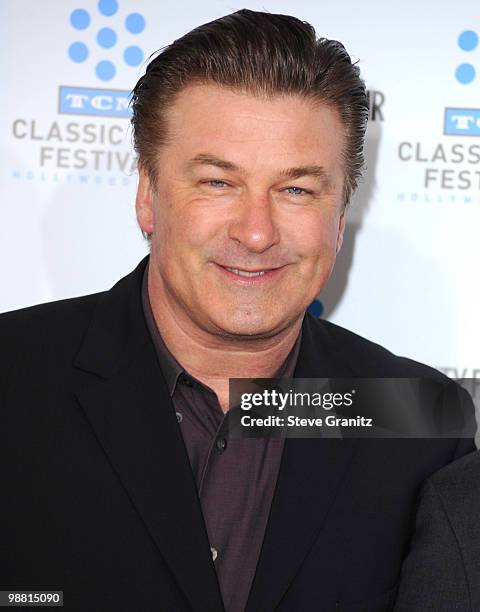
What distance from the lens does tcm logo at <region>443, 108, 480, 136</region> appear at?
2.50 metres

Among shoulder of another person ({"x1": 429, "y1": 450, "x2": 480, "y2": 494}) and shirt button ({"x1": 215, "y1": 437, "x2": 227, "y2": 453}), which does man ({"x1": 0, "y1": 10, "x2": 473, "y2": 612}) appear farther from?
shoulder of another person ({"x1": 429, "y1": 450, "x2": 480, "y2": 494})

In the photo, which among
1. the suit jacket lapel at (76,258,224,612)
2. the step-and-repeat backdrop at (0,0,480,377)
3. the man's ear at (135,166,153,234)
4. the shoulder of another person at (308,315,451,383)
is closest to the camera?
the suit jacket lapel at (76,258,224,612)

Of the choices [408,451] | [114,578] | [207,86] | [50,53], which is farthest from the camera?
[50,53]

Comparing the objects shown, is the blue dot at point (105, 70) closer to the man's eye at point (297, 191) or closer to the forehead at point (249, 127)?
the forehead at point (249, 127)

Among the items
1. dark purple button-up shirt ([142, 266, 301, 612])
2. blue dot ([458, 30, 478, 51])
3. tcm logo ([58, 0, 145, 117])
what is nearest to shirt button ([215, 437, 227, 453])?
dark purple button-up shirt ([142, 266, 301, 612])

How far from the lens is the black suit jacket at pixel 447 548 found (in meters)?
1.77

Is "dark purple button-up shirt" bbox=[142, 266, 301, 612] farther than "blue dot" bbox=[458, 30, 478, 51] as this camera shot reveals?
No

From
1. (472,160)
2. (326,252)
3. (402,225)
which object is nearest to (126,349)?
(326,252)

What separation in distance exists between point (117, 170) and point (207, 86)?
24.9 inches

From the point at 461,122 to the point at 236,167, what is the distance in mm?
861

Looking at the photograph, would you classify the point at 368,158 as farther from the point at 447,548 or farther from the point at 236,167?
the point at 447,548

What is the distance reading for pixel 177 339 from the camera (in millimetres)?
1999

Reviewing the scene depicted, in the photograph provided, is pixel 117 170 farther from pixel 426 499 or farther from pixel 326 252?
pixel 426 499

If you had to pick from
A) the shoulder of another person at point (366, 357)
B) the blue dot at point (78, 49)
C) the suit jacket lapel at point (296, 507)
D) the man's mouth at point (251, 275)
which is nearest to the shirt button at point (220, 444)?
the suit jacket lapel at point (296, 507)
